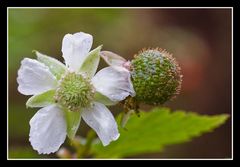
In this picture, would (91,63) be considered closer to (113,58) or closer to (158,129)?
(113,58)

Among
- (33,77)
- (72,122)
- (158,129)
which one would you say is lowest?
(158,129)

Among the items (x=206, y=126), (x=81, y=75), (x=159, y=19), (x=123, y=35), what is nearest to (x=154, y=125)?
(x=206, y=126)

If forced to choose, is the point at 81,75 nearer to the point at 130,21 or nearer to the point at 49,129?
the point at 49,129

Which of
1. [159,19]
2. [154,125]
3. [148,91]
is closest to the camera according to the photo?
[148,91]

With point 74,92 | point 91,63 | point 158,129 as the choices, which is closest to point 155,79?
point 91,63

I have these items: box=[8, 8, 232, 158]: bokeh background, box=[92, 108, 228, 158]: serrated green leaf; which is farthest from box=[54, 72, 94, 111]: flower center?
box=[8, 8, 232, 158]: bokeh background
